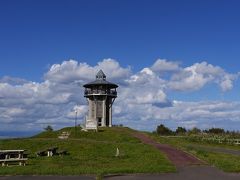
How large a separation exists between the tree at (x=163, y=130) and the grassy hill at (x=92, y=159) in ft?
102

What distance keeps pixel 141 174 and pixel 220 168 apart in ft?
17.4

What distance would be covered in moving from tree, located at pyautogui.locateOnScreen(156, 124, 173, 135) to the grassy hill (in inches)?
1226

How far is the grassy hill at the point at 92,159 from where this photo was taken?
21609 mm

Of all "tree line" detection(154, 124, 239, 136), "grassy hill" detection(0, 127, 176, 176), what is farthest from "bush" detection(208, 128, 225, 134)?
"grassy hill" detection(0, 127, 176, 176)

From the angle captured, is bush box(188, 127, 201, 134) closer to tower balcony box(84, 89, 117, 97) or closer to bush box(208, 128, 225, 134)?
bush box(208, 128, 225, 134)

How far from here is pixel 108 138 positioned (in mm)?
49094

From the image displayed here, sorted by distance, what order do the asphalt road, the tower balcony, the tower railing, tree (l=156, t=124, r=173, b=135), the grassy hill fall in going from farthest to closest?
1. tree (l=156, t=124, r=173, b=135)
2. the tower railing
3. the tower balcony
4. the grassy hill
5. the asphalt road

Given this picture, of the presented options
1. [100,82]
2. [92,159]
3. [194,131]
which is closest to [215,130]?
[194,131]

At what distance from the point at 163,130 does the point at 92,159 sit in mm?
56506

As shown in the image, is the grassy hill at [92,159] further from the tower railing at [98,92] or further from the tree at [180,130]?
the tree at [180,130]

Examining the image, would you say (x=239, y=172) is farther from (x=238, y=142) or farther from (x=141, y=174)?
(x=238, y=142)

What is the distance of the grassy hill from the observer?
21609mm

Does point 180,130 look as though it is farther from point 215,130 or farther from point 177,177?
point 177,177

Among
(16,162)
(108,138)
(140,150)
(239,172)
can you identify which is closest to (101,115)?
(108,138)
